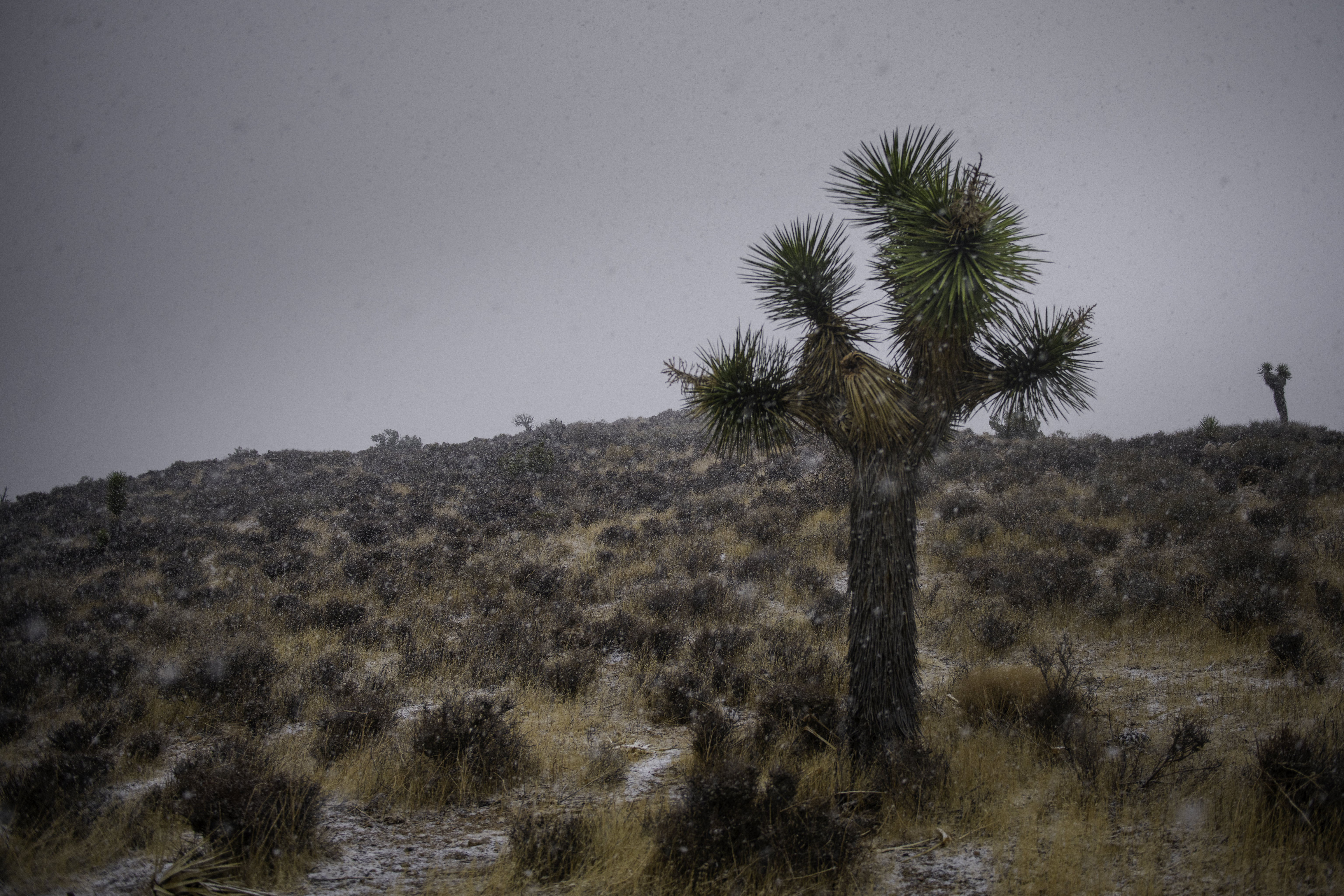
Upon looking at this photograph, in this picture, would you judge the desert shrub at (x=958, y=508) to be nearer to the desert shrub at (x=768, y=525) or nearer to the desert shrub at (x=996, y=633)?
the desert shrub at (x=768, y=525)

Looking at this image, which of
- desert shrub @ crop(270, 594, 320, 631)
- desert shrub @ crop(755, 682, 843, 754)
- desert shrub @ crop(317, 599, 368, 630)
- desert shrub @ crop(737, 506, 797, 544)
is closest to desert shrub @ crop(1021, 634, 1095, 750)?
desert shrub @ crop(755, 682, 843, 754)

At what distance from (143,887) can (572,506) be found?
14978mm

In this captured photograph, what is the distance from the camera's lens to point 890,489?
5684mm

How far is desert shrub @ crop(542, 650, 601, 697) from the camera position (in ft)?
26.0

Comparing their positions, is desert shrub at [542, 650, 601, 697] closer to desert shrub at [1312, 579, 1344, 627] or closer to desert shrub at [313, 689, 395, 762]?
desert shrub at [313, 689, 395, 762]

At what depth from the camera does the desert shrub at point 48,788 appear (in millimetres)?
4445

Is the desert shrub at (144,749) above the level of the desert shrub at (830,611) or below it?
below

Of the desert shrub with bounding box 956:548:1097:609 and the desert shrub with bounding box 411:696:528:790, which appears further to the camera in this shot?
the desert shrub with bounding box 956:548:1097:609

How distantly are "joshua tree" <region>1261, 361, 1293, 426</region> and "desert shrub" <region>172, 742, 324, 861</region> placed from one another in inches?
1465

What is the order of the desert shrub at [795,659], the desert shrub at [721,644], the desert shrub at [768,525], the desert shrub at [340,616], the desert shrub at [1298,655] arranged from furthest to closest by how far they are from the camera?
1. the desert shrub at [768,525]
2. the desert shrub at [340,616]
3. the desert shrub at [721,644]
4. the desert shrub at [795,659]
5. the desert shrub at [1298,655]

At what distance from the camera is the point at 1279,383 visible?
27.0 m

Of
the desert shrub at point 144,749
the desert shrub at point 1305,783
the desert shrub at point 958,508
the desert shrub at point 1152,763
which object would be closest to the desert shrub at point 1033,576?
the desert shrub at point 958,508

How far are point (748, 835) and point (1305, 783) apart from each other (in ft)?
12.5

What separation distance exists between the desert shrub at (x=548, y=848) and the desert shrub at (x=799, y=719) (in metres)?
2.28
